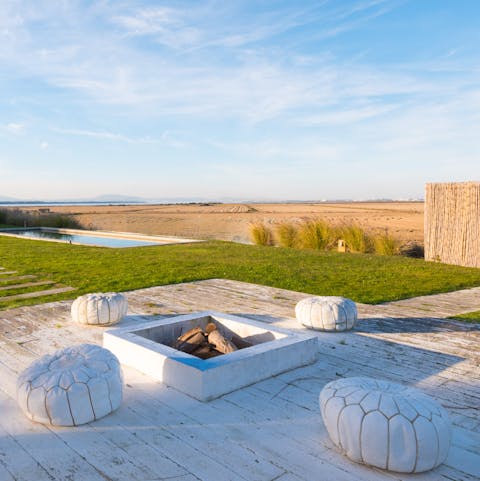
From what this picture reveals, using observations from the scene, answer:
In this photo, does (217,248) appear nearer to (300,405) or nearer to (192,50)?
(192,50)

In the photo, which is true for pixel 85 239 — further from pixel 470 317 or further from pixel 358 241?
pixel 470 317

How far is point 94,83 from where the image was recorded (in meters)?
13.7

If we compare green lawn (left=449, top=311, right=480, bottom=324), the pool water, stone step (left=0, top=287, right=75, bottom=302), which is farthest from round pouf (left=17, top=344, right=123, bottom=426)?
the pool water

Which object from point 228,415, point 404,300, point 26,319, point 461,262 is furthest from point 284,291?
point 461,262

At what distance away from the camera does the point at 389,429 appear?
2.03 m

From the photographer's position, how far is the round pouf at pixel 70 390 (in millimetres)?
2436

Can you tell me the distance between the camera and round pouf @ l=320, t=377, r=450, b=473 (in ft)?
6.59

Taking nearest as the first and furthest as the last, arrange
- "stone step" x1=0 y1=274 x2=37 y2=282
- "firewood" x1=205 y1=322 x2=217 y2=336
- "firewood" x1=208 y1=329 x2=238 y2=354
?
"firewood" x1=208 y1=329 x2=238 y2=354, "firewood" x1=205 y1=322 x2=217 y2=336, "stone step" x1=0 y1=274 x2=37 y2=282

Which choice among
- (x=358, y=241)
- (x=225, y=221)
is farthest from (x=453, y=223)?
(x=225, y=221)

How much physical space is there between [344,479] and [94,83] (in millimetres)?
14017

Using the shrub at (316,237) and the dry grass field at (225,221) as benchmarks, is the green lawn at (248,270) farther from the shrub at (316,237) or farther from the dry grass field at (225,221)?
the dry grass field at (225,221)

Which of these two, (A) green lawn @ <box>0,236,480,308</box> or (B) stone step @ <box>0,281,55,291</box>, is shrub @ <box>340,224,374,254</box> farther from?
(B) stone step @ <box>0,281,55,291</box>

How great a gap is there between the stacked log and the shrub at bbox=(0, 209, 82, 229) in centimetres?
1883

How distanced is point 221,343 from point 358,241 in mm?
9443
